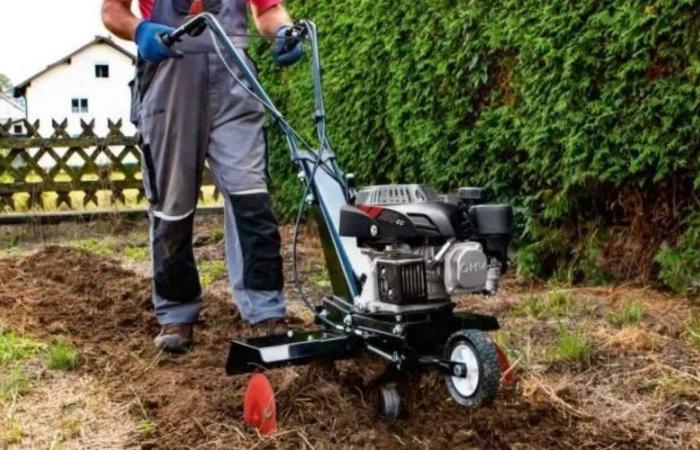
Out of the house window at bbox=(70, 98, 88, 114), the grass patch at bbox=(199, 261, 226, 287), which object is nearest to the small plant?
the grass patch at bbox=(199, 261, 226, 287)

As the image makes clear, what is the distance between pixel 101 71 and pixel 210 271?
5098 cm

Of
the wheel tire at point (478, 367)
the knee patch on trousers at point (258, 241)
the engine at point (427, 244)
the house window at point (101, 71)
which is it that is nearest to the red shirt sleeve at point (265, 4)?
the knee patch on trousers at point (258, 241)

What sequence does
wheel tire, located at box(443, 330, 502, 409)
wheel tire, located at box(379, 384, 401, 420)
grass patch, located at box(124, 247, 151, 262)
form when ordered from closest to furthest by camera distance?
wheel tire, located at box(443, 330, 502, 409)
wheel tire, located at box(379, 384, 401, 420)
grass patch, located at box(124, 247, 151, 262)

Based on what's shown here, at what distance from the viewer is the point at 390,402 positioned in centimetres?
287

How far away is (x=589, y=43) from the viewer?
14.7ft

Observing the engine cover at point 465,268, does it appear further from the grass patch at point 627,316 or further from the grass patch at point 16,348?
the grass patch at point 16,348

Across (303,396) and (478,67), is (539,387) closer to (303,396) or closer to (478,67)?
(303,396)

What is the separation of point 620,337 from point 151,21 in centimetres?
221

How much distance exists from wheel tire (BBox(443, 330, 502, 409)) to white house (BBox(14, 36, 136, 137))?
172 feet

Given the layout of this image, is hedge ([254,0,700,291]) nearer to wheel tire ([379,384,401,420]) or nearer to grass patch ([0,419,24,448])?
wheel tire ([379,384,401,420])

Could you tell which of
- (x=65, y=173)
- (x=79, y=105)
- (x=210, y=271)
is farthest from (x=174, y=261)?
(x=79, y=105)

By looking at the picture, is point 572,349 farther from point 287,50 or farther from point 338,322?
point 287,50

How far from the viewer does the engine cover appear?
8.61ft

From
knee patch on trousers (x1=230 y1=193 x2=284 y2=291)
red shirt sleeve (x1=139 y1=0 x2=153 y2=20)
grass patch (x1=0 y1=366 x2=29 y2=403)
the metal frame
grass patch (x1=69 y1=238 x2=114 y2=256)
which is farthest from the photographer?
grass patch (x1=69 y1=238 x2=114 y2=256)
